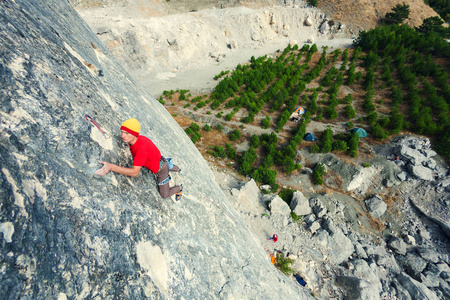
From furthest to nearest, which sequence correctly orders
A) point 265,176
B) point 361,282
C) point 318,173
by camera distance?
point 318,173 < point 265,176 < point 361,282

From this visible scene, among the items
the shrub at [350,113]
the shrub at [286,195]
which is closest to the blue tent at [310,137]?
the shrub at [350,113]

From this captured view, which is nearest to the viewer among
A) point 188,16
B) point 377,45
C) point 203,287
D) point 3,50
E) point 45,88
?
point 3,50

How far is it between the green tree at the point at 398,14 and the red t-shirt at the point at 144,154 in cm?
5458

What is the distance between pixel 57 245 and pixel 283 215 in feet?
41.7

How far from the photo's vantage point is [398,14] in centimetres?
3684

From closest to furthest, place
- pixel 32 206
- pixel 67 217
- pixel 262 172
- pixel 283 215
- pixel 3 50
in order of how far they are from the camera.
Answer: pixel 32 206
pixel 67 217
pixel 3 50
pixel 283 215
pixel 262 172

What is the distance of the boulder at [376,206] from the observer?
1462cm

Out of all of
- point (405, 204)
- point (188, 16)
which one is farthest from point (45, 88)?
point (188, 16)

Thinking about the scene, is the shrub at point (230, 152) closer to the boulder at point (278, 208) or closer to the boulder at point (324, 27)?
the boulder at point (278, 208)

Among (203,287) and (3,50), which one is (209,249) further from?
(3,50)

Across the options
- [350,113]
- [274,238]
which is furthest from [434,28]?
[274,238]

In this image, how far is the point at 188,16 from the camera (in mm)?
33688

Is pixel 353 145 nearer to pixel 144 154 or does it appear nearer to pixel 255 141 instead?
pixel 255 141

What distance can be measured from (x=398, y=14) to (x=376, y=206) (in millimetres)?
43706
